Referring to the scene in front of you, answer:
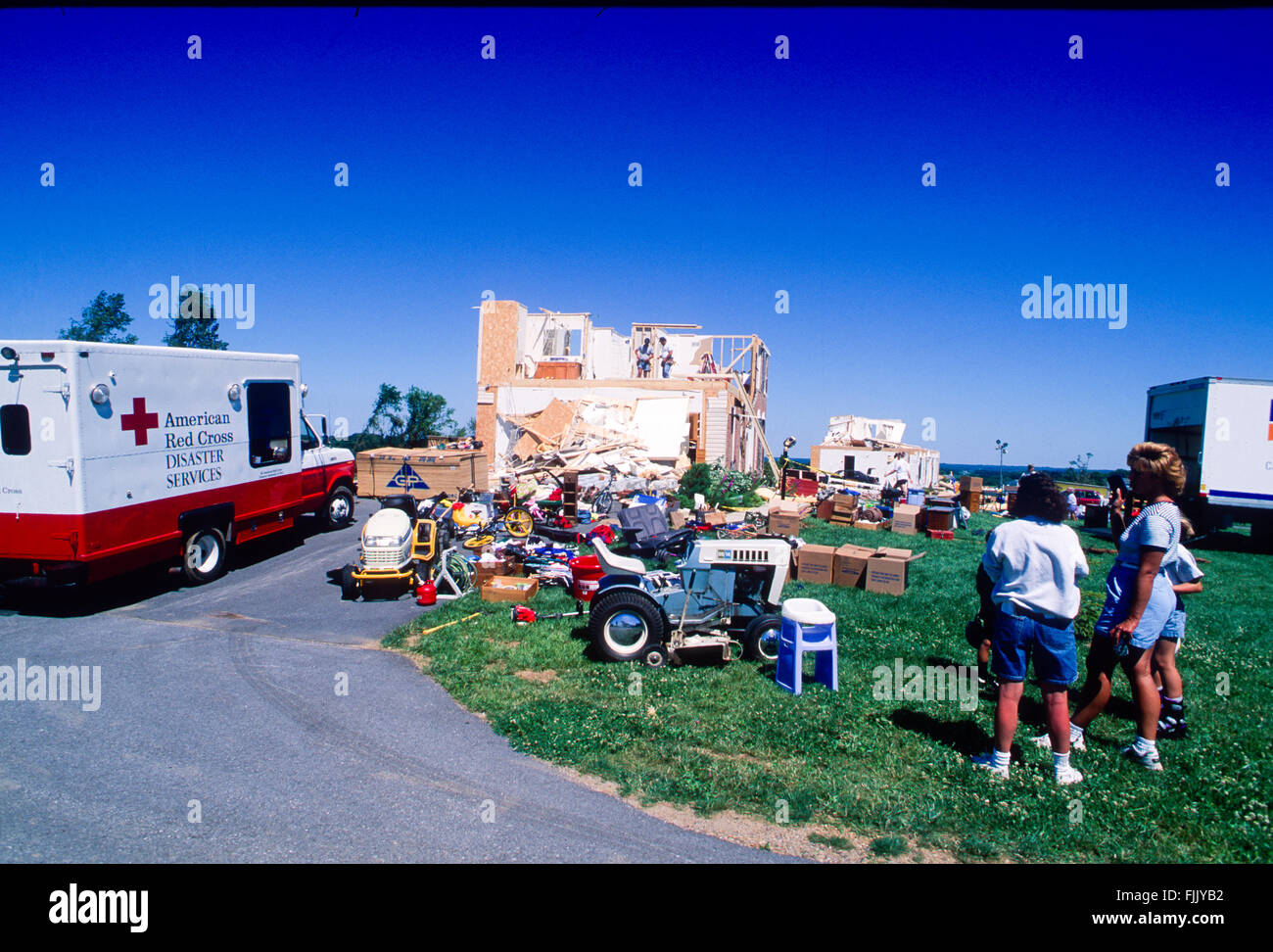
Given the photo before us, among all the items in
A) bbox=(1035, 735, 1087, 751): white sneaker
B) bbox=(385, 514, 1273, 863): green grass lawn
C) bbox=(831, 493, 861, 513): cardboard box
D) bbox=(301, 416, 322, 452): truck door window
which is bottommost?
bbox=(385, 514, 1273, 863): green grass lawn

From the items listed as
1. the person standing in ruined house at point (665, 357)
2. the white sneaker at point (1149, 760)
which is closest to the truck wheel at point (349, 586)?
the white sneaker at point (1149, 760)

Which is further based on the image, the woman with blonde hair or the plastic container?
the plastic container

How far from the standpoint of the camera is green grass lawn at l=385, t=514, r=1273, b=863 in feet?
12.5

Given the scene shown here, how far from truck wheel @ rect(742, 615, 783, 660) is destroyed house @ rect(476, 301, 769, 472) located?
42.0 feet

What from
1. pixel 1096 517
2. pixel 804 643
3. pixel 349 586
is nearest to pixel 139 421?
pixel 349 586


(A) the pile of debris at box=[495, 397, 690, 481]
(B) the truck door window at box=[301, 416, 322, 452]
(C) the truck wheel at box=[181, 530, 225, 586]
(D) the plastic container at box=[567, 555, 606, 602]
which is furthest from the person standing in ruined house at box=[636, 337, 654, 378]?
(D) the plastic container at box=[567, 555, 606, 602]

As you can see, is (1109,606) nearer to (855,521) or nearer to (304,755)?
(304,755)

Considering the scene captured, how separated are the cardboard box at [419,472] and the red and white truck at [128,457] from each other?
554 cm

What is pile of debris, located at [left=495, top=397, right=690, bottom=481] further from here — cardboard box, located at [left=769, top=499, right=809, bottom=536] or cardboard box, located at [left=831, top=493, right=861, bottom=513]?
cardboard box, located at [left=769, top=499, right=809, bottom=536]

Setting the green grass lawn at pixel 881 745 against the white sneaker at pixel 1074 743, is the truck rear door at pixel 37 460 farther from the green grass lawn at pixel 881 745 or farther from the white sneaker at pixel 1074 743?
the white sneaker at pixel 1074 743

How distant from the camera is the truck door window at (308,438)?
12.4 meters

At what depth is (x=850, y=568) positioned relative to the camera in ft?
32.2
